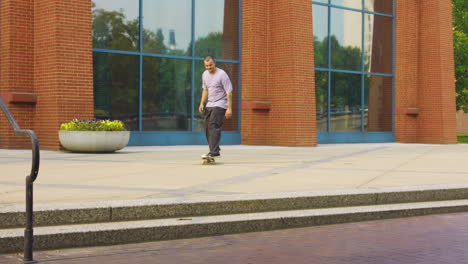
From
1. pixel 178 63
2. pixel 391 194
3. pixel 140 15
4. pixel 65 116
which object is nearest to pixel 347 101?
pixel 178 63

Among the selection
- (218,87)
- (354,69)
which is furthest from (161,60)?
(354,69)

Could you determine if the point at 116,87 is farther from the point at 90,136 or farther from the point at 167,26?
the point at 90,136

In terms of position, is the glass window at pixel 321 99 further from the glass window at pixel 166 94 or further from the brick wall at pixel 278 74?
the glass window at pixel 166 94

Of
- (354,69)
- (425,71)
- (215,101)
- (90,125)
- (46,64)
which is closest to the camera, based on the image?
(215,101)

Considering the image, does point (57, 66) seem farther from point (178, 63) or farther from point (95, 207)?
point (95, 207)

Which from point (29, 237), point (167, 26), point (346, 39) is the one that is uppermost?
point (346, 39)

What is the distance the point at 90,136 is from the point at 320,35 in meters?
10.7

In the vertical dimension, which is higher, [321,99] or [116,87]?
[116,87]

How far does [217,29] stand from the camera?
67.3 ft

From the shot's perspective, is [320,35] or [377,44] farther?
[377,44]

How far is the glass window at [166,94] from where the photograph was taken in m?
18.7

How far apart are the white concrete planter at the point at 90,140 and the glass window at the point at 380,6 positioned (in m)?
13.2

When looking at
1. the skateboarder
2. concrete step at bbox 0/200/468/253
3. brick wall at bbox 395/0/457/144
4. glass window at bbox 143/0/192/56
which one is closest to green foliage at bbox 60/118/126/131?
the skateboarder

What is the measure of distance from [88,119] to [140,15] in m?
4.81
